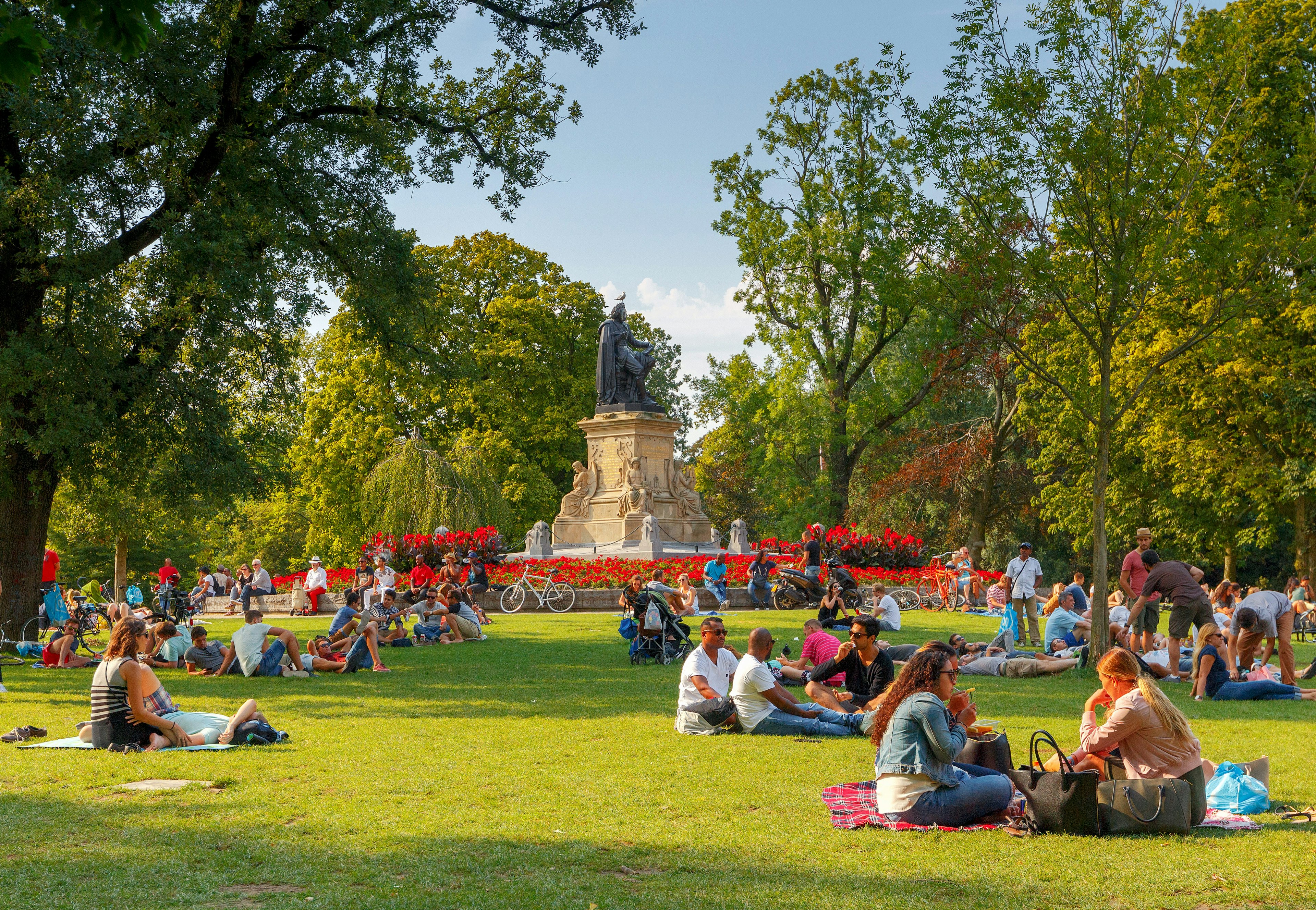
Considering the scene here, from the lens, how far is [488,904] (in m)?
4.92

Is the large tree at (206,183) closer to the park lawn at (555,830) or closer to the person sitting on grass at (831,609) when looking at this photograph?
the park lawn at (555,830)

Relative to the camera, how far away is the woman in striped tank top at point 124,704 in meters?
8.90

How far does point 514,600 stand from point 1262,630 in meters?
15.3

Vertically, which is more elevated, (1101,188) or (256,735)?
(1101,188)

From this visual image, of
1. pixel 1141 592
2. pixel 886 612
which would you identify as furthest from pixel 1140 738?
pixel 886 612

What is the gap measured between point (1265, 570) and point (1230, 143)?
31.2 m

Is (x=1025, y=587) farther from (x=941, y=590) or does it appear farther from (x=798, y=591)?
(x=941, y=590)

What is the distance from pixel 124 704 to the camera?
29.5ft

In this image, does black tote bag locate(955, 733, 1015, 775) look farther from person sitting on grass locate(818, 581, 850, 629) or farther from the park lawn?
person sitting on grass locate(818, 581, 850, 629)

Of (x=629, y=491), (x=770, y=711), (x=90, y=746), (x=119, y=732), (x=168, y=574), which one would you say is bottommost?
(x=90, y=746)

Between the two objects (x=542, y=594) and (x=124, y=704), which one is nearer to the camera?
(x=124, y=704)

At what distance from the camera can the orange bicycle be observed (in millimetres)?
25000

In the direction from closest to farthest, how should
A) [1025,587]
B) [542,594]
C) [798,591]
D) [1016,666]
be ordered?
[1016,666] < [1025,587] < [798,591] < [542,594]

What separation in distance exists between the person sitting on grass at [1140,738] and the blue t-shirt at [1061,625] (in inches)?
349
